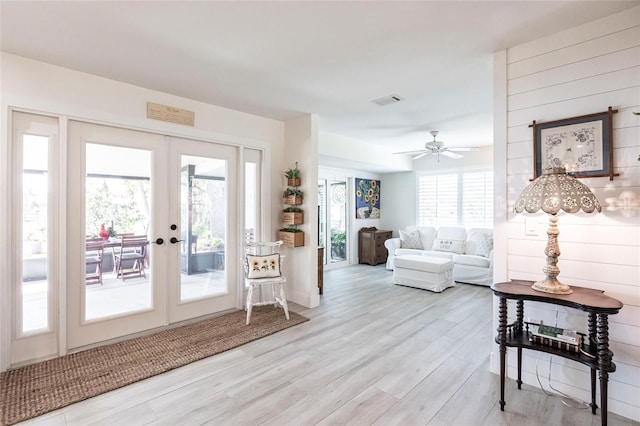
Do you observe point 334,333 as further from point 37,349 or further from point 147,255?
point 37,349

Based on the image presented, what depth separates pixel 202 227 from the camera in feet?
12.0

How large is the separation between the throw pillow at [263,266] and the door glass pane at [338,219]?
3.23 meters

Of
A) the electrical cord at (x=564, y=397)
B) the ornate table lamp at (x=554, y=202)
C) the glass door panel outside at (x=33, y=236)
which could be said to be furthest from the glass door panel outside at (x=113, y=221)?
the electrical cord at (x=564, y=397)

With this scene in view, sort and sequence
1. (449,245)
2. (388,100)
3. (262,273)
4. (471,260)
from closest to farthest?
(388,100), (262,273), (471,260), (449,245)

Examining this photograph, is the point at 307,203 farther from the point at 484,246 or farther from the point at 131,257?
the point at 484,246

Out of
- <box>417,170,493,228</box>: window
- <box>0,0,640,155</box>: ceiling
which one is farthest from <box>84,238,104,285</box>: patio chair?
<box>417,170,493,228</box>: window

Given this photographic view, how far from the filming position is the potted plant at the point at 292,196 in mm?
4078

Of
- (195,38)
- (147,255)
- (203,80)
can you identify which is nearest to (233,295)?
(147,255)

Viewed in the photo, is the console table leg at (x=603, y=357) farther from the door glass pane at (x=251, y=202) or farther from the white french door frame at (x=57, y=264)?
the white french door frame at (x=57, y=264)

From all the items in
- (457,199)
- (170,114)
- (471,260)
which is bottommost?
(471,260)

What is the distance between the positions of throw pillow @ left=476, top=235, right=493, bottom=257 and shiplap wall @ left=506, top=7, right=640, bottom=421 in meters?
3.54

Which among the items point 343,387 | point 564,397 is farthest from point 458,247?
point 343,387

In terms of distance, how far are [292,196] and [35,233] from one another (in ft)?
8.36

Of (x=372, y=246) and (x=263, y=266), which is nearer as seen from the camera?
(x=263, y=266)
